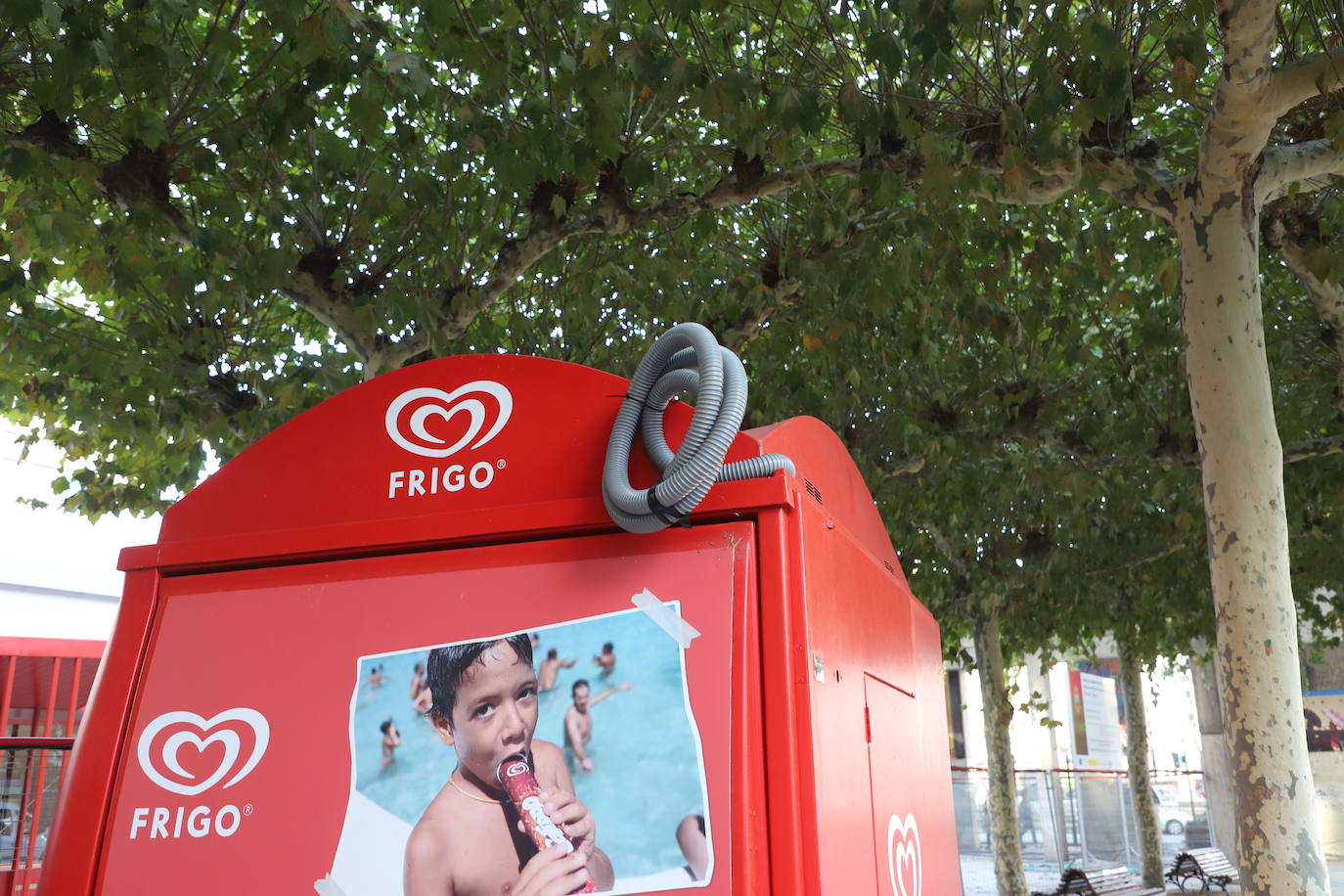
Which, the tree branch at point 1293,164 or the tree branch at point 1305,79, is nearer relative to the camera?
the tree branch at point 1305,79

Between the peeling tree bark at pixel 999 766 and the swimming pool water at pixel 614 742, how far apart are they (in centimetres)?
1343

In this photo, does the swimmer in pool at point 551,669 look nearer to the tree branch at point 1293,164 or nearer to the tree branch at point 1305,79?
the tree branch at point 1305,79

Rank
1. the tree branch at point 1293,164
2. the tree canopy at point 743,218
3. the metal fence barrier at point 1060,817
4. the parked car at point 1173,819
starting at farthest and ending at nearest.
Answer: the parked car at point 1173,819
the metal fence barrier at point 1060,817
the tree branch at point 1293,164
the tree canopy at point 743,218

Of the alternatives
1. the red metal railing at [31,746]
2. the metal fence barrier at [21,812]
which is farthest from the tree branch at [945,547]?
the metal fence barrier at [21,812]

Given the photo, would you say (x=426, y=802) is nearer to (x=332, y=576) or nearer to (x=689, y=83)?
(x=332, y=576)

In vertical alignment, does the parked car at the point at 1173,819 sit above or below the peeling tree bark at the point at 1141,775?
below

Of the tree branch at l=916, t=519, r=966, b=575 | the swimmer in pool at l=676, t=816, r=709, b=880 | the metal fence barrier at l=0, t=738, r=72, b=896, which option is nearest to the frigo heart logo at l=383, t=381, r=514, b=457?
the swimmer in pool at l=676, t=816, r=709, b=880

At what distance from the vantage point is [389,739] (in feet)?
6.68

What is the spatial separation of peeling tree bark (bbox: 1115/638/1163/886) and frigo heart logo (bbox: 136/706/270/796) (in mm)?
17692

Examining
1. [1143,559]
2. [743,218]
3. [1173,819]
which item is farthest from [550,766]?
[1173,819]

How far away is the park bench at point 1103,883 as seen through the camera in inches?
585

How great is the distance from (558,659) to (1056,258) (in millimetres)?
5638

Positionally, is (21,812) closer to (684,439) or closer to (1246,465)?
(684,439)

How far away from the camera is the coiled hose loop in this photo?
1.99 metres
